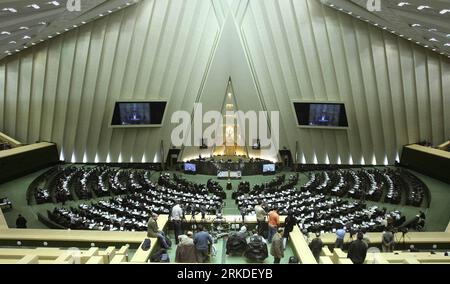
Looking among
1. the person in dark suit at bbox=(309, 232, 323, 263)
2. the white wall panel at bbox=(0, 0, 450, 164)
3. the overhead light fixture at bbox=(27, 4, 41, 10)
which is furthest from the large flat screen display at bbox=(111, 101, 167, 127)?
the person in dark suit at bbox=(309, 232, 323, 263)

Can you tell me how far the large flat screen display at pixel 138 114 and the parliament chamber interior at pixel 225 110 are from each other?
0.08 metres

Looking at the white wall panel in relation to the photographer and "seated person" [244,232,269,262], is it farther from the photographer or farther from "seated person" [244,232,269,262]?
"seated person" [244,232,269,262]

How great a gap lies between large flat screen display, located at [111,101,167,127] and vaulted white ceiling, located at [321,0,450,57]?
1324 centimetres

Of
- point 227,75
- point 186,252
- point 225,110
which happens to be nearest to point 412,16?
point 186,252

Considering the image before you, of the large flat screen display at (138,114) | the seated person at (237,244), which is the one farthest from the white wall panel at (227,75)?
the seated person at (237,244)

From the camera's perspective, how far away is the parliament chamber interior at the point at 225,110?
2098 cm

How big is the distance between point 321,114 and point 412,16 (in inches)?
488

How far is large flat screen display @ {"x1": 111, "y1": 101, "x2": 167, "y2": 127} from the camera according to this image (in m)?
28.1

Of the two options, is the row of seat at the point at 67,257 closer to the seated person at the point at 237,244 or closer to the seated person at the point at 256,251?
the seated person at the point at 237,244

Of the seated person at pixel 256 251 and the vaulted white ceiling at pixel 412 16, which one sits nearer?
the seated person at pixel 256 251
